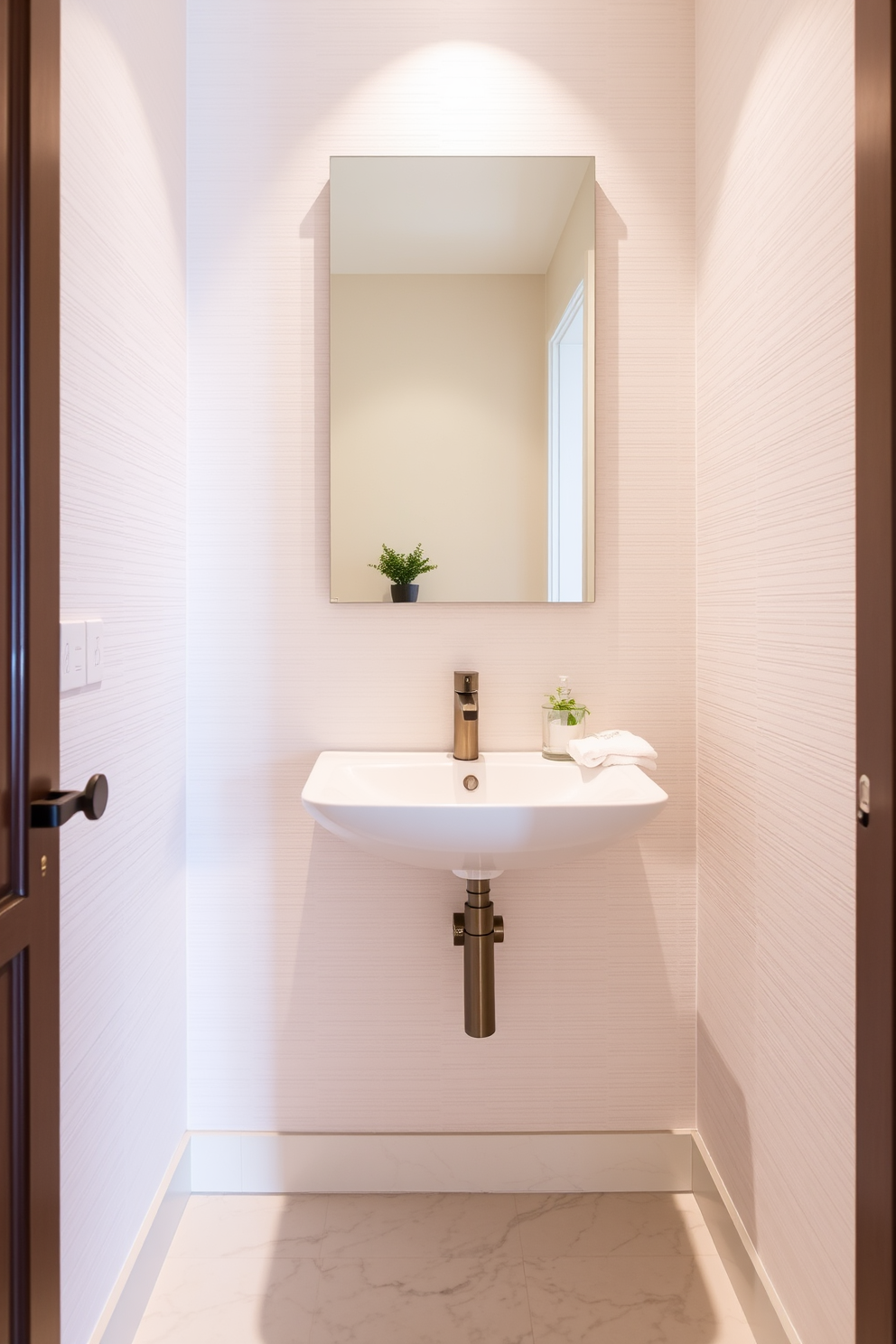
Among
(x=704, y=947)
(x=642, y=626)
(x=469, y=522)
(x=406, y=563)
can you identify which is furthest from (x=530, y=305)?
(x=704, y=947)

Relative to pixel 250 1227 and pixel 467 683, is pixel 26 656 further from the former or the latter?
pixel 250 1227

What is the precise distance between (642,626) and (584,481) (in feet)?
1.05

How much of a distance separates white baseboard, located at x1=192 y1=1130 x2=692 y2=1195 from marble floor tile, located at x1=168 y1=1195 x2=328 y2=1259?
25 millimetres

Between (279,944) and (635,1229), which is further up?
(279,944)

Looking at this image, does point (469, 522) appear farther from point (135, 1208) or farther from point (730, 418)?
point (135, 1208)

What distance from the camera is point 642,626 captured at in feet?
5.75

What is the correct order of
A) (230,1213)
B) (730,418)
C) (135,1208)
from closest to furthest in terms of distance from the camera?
(135,1208) → (730,418) → (230,1213)

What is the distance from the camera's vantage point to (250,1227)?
164 cm

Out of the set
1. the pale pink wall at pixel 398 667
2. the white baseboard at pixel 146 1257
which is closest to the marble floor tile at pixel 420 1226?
the pale pink wall at pixel 398 667

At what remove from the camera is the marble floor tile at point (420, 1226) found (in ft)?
5.17

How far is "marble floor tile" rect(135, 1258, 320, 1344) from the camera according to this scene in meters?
1.39

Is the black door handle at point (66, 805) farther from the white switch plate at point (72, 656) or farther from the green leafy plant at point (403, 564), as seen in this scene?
the green leafy plant at point (403, 564)

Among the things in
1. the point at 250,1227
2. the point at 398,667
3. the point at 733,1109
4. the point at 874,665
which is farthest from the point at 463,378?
the point at 250,1227

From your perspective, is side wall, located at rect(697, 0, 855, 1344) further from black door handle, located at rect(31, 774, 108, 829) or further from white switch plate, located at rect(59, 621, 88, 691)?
white switch plate, located at rect(59, 621, 88, 691)
